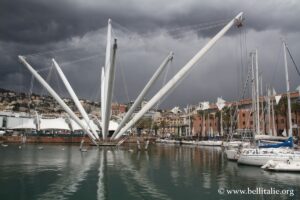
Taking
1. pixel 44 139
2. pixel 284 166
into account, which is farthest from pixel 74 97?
pixel 284 166

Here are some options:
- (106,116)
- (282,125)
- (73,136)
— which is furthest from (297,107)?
(73,136)

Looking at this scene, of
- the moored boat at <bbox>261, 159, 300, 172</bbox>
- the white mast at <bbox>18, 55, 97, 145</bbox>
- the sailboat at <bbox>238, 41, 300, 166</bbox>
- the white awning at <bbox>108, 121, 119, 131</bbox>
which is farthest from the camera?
the white awning at <bbox>108, 121, 119, 131</bbox>

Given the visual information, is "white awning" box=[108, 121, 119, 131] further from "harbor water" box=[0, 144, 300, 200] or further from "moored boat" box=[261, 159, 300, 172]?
"moored boat" box=[261, 159, 300, 172]

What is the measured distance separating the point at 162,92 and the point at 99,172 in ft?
90.6

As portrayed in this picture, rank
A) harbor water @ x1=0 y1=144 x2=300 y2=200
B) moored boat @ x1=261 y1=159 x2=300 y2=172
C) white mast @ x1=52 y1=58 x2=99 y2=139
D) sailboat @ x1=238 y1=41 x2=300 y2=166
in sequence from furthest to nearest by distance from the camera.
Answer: white mast @ x1=52 y1=58 x2=99 y2=139, sailboat @ x1=238 y1=41 x2=300 y2=166, moored boat @ x1=261 y1=159 x2=300 y2=172, harbor water @ x1=0 y1=144 x2=300 y2=200

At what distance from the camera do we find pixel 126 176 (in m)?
25.9

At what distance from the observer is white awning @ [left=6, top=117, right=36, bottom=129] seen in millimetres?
109625

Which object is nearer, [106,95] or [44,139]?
[106,95]

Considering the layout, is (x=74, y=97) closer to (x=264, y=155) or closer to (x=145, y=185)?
(x=264, y=155)

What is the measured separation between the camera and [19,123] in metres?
118

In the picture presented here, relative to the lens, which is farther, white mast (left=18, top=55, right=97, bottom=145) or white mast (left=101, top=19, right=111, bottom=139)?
white mast (left=18, top=55, right=97, bottom=145)

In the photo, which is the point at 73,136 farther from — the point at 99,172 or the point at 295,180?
the point at 295,180

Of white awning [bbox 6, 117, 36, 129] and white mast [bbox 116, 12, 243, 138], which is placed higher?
white mast [bbox 116, 12, 243, 138]

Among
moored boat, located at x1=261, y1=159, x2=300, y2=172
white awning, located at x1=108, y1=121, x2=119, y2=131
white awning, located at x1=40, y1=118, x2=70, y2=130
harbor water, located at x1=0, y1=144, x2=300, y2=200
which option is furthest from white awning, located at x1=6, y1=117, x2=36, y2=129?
moored boat, located at x1=261, y1=159, x2=300, y2=172
